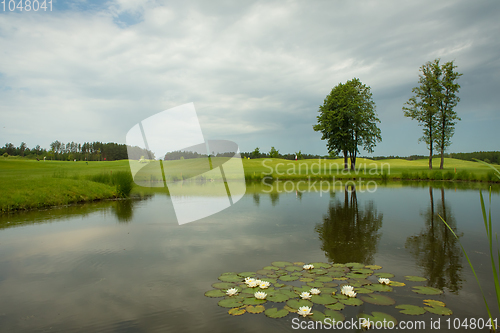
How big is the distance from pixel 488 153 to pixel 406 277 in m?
59.6

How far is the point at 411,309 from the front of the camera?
3518mm

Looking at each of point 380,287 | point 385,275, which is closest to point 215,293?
point 380,287

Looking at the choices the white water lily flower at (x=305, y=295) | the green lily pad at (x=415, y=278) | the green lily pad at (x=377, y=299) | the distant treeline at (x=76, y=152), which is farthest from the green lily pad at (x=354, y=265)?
the distant treeline at (x=76, y=152)

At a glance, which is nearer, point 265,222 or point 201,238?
point 201,238

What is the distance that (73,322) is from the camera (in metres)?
3.47

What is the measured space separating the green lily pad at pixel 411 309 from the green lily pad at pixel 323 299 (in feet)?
2.51

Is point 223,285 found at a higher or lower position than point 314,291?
lower

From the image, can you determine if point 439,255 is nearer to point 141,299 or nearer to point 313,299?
point 313,299

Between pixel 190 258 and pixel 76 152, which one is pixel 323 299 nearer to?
pixel 190 258

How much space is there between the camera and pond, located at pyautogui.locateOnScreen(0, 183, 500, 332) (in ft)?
11.7

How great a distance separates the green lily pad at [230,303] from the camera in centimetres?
373

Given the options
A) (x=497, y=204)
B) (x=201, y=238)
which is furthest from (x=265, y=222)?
(x=497, y=204)

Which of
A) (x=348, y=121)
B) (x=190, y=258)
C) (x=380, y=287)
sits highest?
(x=348, y=121)

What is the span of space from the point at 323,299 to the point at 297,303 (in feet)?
1.17
